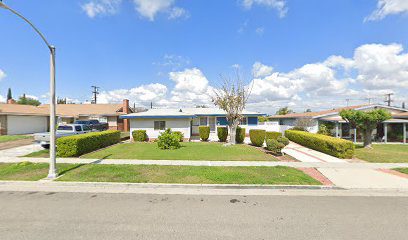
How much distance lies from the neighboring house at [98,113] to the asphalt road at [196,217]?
24.9m

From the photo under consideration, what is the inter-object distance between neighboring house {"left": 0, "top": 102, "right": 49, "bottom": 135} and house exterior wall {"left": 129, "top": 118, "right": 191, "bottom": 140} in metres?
14.5

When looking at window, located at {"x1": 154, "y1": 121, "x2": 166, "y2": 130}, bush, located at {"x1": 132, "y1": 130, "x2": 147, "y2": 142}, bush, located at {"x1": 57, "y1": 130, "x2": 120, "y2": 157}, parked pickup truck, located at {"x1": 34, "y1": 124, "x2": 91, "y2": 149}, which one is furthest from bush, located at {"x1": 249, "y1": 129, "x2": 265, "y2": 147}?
parked pickup truck, located at {"x1": 34, "y1": 124, "x2": 91, "y2": 149}

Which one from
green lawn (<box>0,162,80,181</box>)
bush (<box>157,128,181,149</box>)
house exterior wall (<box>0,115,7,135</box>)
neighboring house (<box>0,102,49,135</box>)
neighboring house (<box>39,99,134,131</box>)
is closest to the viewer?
green lawn (<box>0,162,80,181</box>)

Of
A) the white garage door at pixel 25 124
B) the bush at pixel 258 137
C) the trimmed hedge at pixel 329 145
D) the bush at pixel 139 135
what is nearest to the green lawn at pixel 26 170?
the bush at pixel 139 135

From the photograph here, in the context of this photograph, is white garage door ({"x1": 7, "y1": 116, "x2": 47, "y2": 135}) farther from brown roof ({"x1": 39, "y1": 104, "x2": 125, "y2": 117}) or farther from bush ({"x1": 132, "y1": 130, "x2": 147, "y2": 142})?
bush ({"x1": 132, "y1": 130, "x2": 147, "y2": 142})

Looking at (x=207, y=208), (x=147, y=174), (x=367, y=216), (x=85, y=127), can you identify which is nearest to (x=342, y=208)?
(x=367, y=216)

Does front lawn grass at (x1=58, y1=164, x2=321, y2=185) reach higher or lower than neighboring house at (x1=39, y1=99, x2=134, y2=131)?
lower

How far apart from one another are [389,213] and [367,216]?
68 cm

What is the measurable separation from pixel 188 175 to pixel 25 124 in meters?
26.5

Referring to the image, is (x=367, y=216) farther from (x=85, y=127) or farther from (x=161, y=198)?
(x=85, y=127)

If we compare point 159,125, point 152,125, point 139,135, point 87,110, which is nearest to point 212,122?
point 159,125

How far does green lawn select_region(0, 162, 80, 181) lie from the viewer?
23.5 ft

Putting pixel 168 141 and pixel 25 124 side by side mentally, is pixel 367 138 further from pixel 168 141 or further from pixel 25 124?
pixel 25 124

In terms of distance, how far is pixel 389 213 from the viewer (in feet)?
15.7
